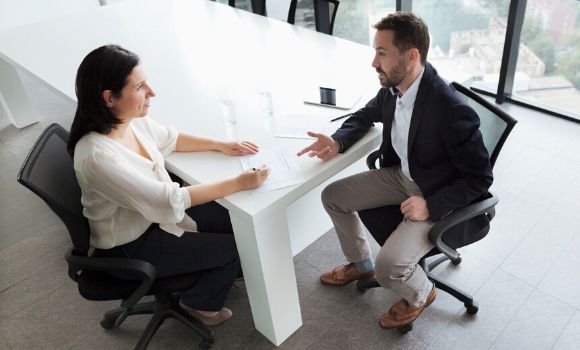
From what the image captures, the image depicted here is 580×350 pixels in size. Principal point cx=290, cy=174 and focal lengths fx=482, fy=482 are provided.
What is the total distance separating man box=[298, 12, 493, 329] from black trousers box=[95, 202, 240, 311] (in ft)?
1.66

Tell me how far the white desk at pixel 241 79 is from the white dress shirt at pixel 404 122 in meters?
0.10

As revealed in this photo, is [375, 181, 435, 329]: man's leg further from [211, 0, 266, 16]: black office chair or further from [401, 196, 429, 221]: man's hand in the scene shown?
[211, 0, 266, 16]: black office chair

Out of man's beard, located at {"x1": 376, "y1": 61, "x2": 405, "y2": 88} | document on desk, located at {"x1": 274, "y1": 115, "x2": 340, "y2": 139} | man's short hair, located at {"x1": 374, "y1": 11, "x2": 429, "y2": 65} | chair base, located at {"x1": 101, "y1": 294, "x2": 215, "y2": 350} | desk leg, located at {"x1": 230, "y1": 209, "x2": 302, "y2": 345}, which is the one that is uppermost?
man's short hair, located at {"x1": 374, "y1": 11, "x2": 429, "y2": 65}

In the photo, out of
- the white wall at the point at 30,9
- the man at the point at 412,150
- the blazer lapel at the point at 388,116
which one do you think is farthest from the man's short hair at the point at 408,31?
the white wall at the point at 30,9

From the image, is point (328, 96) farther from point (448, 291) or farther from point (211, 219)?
point (448, 291)

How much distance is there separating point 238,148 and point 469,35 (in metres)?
2.82

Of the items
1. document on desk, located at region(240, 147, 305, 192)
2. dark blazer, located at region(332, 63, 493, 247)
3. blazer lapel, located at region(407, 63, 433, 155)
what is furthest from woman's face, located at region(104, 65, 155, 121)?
blazer lapel, located at region(407, 63, 433, 155)

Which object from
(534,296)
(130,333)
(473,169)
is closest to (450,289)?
(534,296)

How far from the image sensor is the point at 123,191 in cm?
162

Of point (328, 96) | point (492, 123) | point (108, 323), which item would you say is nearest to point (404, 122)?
point (492, 123)

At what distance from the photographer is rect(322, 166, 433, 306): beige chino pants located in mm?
1815

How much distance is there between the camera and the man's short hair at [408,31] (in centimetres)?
175

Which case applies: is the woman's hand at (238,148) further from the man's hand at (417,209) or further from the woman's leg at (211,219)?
the man's hand at (417,209)

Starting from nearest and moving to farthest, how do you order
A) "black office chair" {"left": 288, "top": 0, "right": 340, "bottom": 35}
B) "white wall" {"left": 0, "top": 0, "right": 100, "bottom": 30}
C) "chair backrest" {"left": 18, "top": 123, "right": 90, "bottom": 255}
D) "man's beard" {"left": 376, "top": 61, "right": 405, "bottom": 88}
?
"chair backrest" {"left": 18, "top": 123, "right": 90, "bottom": 255} → "man's beard" {"left": 376, "top": 61, "right": 405, "bottom": 88} → "black office chair" {"left": 288, "top": 0, "right": 340, "bottom": 35} → "white wall" {"left": 0, "top": 0, "right": 100, "bottom": 30}
